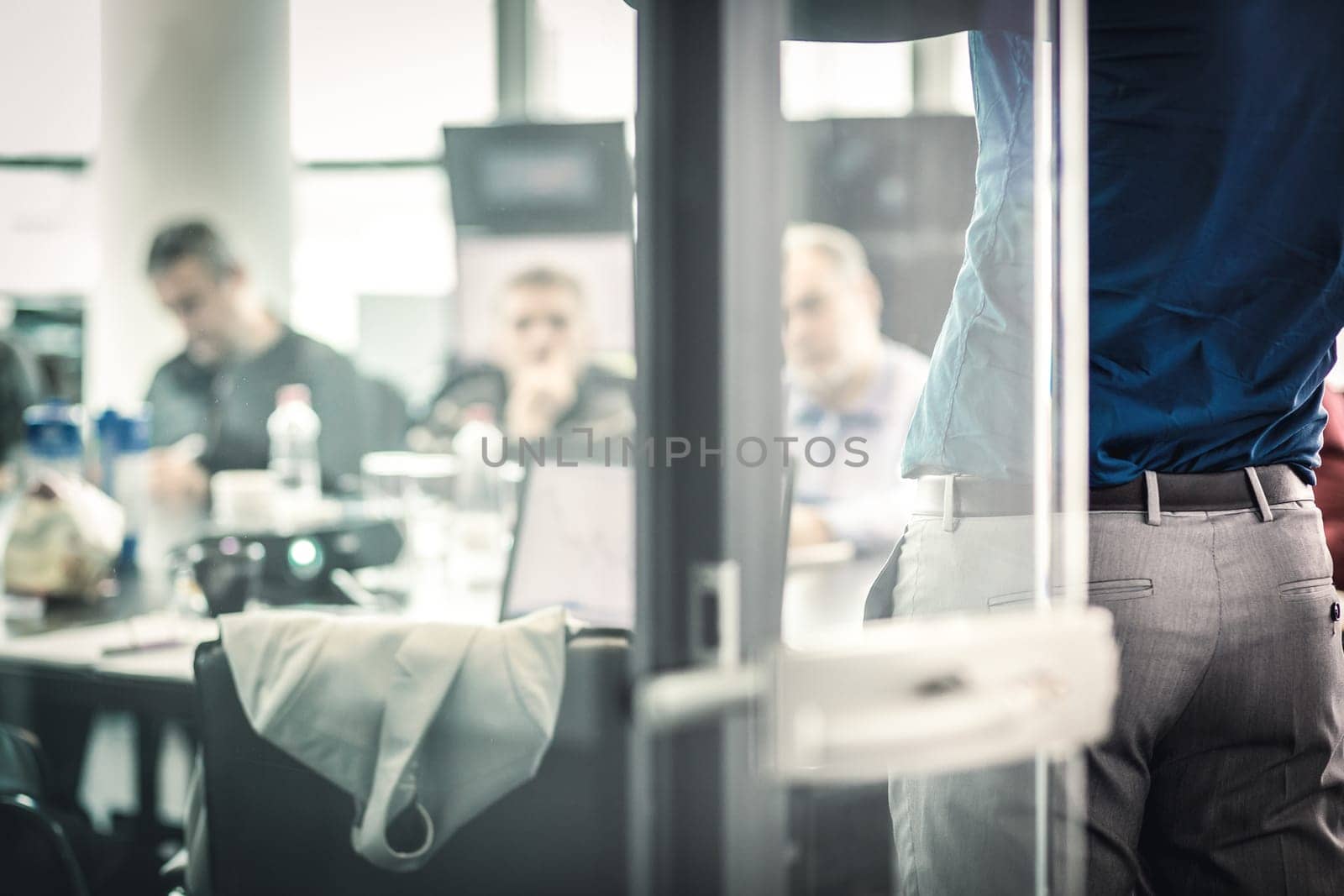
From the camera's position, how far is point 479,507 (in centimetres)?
174

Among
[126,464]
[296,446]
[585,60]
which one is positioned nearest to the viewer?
[585,60]

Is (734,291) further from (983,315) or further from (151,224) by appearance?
(151,224)

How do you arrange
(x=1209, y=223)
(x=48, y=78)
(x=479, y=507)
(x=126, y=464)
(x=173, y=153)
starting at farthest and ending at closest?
(x=173, y=153)
(x=126, y=464)
(x=479, y=507)
(x=48, y=78)
(x=1209, y=223)

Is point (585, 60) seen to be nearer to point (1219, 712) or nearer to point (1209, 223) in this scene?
point (1209, 223)

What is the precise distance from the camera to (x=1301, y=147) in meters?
0.99

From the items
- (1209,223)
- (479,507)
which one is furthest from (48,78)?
(1209,223)

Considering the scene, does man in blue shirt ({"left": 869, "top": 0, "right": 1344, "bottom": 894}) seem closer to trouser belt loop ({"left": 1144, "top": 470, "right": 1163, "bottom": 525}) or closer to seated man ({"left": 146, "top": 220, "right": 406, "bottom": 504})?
trouser belt loop ({"left": 1144, "top": 470, "right": 1163, "bottom": 525})

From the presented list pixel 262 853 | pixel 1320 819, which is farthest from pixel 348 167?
pixel 1320 819

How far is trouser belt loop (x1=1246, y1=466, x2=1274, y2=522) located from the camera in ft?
3.40

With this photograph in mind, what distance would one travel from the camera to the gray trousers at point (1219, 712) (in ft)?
3.24

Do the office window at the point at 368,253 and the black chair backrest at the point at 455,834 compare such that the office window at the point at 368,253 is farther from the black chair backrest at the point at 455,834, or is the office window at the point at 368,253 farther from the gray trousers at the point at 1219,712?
the gray trousers at the point at 1219,712

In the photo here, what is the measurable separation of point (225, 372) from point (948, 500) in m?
2.05

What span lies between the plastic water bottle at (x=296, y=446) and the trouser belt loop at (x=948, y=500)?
4.95 ft

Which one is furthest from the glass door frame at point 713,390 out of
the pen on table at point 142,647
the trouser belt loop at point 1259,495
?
the pen on table at point 142,647
